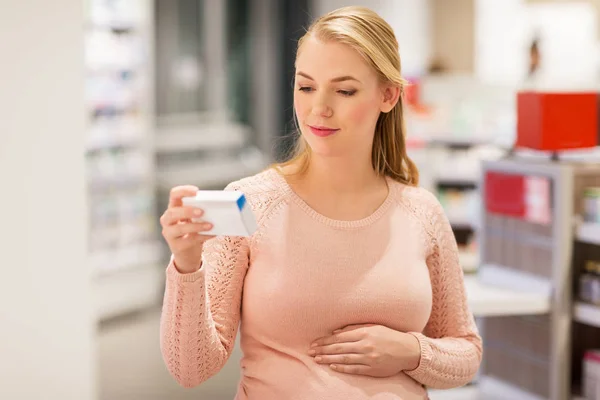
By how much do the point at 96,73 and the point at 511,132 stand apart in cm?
313

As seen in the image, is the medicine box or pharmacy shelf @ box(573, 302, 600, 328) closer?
the medicine box

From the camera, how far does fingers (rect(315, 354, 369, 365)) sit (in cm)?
182

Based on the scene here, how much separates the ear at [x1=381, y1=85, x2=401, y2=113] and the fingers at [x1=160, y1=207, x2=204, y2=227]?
1.84ft

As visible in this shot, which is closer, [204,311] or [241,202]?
[241,202]

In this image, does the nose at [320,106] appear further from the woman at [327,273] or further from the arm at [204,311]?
the arm at [204,311]

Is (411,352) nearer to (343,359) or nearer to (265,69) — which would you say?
(343,359)

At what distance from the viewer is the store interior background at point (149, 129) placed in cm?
336

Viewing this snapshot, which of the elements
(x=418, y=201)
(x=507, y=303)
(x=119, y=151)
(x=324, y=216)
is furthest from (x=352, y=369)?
(x=119, y=151)

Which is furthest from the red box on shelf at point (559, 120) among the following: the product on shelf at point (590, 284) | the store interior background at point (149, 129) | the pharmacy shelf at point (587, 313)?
the pharmacy shelf at point (587, 313)

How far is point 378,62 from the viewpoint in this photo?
183cm

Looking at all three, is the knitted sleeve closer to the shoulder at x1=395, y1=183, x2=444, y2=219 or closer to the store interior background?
the shoulder at x1=395, y1=183, x2=444, y2=219

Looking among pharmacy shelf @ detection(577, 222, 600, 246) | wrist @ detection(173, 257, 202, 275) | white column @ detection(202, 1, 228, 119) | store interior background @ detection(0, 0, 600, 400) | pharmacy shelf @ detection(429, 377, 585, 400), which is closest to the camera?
wrist @ detection(173, 257, 202, 275)

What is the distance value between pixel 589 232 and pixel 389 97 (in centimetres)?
149

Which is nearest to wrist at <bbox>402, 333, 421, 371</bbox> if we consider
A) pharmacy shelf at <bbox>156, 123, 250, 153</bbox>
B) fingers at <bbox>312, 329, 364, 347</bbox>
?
fingers at <bbox>312, 329, 364, 347</bbox>
